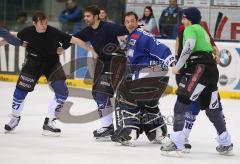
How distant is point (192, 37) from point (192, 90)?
0.58 metres

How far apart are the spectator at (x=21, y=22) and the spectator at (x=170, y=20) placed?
3429 mm

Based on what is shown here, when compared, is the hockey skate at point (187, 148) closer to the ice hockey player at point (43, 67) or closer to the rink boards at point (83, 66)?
the ice hockey player at point (43, 67)

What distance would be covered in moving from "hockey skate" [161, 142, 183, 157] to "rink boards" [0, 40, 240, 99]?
6558 millimetres

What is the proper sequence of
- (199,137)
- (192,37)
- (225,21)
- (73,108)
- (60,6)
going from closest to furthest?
(192,37) → (199,137) → (73,108) → (225,21) → (60,6)

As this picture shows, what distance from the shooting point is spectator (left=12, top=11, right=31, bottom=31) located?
17078 millimetres

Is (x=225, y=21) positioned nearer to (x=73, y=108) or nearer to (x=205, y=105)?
(x=73, y=108)

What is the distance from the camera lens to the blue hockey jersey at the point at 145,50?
850 centimetres

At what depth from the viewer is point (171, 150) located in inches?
311

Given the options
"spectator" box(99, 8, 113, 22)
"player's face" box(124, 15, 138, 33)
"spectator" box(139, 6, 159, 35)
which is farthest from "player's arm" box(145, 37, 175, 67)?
"spectator" box(139, 6, 159, 35)

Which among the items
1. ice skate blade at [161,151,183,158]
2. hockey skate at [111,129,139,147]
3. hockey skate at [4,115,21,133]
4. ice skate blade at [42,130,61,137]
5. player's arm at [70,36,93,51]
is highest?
player's arm at [70,36,93,51]

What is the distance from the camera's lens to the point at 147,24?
15.8 metres

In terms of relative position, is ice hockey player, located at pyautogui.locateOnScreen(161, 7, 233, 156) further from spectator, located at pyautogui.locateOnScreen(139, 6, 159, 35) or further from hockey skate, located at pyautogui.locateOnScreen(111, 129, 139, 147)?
spectator, located at pyautogui.locateOnScreen(139, 6, 159, 35)

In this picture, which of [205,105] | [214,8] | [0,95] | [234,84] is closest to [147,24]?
[214,8]

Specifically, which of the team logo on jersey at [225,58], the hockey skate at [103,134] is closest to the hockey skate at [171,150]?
the hockey skate at [103,134]
